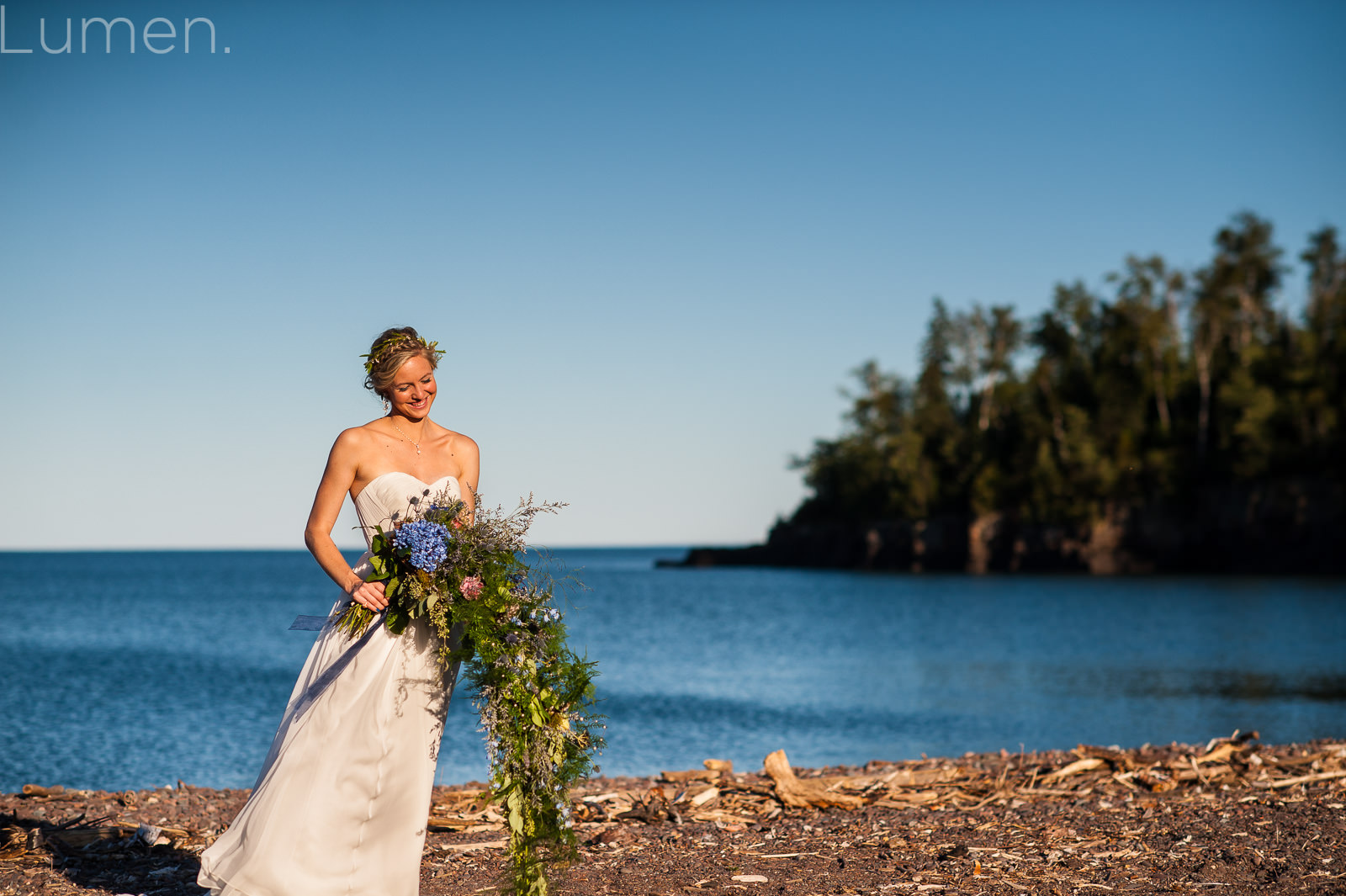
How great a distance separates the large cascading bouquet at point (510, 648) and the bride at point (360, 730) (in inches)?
7.6

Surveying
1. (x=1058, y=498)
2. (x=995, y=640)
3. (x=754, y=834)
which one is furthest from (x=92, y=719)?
(x=1058, y=498)

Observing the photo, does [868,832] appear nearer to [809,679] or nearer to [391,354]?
[391,354]

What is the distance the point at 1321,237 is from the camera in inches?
2731

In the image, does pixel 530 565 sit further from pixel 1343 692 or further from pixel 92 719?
pixel 1343 692

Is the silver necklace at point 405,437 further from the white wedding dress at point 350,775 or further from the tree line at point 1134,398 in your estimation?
the tree line at point 1134,398

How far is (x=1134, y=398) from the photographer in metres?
76.2

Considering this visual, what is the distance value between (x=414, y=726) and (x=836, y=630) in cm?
4120

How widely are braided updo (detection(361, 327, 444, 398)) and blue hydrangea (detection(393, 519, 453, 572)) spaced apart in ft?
2.55

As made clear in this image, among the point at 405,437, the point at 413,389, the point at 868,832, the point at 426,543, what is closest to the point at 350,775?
the point at 426,543

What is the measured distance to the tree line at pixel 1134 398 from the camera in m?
66.7

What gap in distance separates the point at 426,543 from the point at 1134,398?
3123 inches

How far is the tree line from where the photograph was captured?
66688 millimetres

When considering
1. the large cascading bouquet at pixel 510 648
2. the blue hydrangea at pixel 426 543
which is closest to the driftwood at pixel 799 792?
the large cascading bouquet at pixel 510 648

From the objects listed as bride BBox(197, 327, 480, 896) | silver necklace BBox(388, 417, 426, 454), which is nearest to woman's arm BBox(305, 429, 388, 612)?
bride BBox(197, 327, 480, 896)
